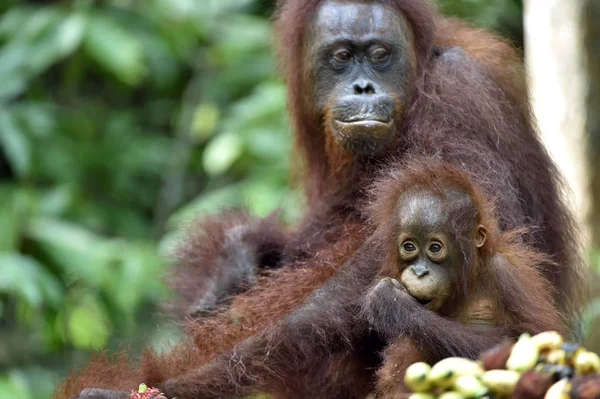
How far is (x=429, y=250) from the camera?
297 cm

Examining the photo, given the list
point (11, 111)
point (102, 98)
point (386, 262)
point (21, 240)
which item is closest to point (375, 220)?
point (386, 262)

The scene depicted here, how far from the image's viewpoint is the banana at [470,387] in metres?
2.37

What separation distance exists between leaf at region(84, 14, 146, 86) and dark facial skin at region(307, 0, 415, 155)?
2.45 metres

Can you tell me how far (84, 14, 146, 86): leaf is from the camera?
6.08 metres

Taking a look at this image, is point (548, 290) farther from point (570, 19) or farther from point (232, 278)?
point (570, 19)

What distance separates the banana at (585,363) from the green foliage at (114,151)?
268cm

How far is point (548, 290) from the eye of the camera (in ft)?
10.9

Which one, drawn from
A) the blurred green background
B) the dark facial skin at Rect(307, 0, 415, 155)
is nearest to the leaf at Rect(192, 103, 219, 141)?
the blurred green background

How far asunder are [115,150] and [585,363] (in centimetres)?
Answer: 535

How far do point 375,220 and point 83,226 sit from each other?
393cm

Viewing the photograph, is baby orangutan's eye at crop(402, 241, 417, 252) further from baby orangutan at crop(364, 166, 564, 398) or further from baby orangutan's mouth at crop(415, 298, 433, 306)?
baby orangutan's mouth at crop(415, 298, 433, 306)

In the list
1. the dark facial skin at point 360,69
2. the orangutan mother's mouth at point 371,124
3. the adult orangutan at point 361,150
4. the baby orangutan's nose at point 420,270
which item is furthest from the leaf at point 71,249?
the baby orangutan's nose at point 420,270

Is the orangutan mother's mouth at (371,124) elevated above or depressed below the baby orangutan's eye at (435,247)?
above

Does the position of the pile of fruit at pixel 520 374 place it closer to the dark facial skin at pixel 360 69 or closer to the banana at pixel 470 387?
the banana at pixel 470 387
